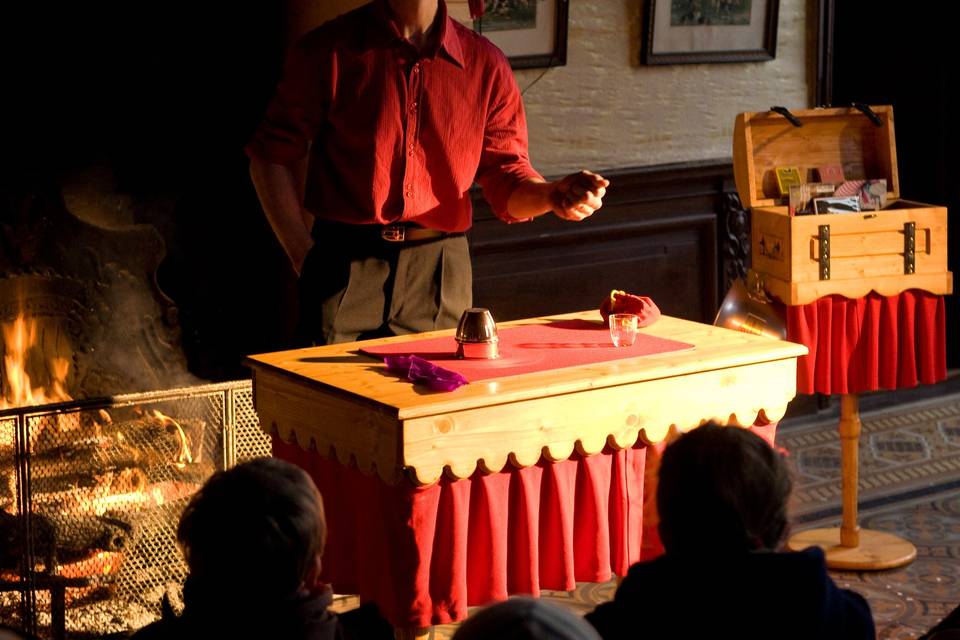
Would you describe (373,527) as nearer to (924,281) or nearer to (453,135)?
(453,135)

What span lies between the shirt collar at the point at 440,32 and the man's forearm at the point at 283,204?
0.46 meters

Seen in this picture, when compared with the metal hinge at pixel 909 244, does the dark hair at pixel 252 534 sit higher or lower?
lower

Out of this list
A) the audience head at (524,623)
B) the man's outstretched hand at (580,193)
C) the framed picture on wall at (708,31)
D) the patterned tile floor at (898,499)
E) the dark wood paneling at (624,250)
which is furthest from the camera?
the framed picture on wall at (708,31)

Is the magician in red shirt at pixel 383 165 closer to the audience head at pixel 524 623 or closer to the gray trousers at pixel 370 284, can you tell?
the gray trousers at pixel 370 284

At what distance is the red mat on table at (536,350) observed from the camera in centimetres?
316

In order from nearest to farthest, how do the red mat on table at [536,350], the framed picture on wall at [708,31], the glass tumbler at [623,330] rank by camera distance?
1. the red mat on table at [536,350]
2. the glass tumbler at [623,330]
3. the framed picture on wall at [708,31]

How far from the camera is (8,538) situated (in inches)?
144

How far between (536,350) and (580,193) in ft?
1.26

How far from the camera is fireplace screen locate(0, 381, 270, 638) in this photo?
3.66m

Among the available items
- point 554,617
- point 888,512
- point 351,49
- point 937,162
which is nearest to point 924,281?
point 888,512

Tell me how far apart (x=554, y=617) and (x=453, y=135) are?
2192 mm

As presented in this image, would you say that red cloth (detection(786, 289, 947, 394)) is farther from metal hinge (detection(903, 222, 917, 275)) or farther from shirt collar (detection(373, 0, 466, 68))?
shirt collar (detection(373, 0, 466, 68))

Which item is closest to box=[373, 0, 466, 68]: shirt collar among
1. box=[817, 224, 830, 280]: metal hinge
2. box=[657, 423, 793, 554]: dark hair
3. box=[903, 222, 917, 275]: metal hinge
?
box=[817, 224, 830, 280]: metal hinge

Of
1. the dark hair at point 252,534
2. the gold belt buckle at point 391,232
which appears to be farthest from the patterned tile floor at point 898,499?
the dark hair at point 252,534
